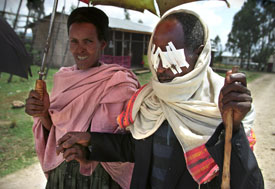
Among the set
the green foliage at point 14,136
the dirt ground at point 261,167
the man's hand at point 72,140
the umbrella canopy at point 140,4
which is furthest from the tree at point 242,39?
the man's hand at point 72,140

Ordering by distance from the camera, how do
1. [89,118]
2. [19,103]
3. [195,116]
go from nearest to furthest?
[195,116]
[89,118]
[19,103]

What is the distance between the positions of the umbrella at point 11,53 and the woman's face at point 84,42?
62cm

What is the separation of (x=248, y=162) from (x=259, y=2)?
0.64 meters

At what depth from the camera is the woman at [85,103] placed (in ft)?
5.24

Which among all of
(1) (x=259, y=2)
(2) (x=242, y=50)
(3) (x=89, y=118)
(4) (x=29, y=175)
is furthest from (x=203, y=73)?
(2) (x=242, y=50)

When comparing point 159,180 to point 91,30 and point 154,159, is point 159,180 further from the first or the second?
point 91,30

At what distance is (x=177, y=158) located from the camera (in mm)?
1184

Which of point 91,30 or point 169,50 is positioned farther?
point 91,30

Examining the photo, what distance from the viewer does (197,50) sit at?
3.83ft

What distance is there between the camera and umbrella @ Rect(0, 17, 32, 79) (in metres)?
1.89

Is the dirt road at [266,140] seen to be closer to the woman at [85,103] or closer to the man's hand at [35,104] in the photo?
the woman at [85,103]

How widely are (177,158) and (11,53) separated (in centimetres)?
158

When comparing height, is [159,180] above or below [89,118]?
below

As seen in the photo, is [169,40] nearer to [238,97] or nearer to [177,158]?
[238,97]
